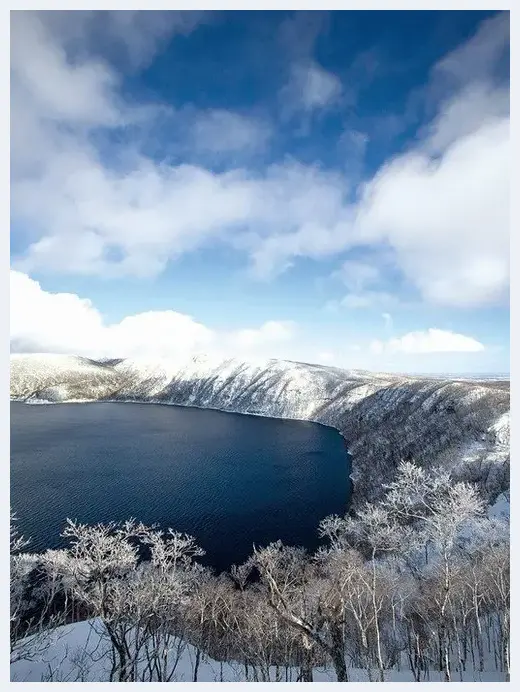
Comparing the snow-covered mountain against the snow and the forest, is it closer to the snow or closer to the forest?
the forest

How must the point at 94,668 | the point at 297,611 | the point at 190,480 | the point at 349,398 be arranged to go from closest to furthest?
A: the point at 297,611, the point at 94,668, the point at 190,480, the point at 349,398

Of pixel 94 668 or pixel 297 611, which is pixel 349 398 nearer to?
pixel 94 668

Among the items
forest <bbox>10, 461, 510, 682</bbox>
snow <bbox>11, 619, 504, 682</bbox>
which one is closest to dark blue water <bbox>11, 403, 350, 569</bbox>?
forest <bbox>10, 461, 510, 682</bbox>

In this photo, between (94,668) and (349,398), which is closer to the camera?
(94,668)

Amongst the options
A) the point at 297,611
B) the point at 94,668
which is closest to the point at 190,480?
the point at 94,668

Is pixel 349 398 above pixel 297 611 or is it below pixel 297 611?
below
